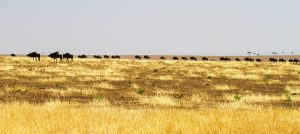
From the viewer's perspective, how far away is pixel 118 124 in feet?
36.1

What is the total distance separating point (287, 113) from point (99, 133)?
5924mm

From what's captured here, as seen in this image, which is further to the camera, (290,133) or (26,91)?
(26,91)

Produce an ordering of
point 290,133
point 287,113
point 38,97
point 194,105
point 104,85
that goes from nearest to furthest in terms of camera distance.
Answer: point 290,133
point 287,113
point 194,105
point 38,97
point 104,85

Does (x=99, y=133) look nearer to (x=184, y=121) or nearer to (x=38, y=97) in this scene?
(x=184, y=121)

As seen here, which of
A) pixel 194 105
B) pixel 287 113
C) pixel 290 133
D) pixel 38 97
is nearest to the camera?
pixel 290 133

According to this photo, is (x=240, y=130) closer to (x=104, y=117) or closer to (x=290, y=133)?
(x=290, y=133)

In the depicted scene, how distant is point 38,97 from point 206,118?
12071mm

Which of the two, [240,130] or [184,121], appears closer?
[240,130]

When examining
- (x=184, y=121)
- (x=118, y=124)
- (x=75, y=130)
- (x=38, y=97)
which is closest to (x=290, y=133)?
(x=184, y=121)

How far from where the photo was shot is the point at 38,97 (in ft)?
73.0

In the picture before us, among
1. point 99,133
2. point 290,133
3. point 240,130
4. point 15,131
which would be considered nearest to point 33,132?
point 15,131

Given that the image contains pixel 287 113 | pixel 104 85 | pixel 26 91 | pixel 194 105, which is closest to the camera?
pixel 287 113

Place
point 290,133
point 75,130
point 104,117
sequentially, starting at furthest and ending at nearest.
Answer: point 104,117 → point 75,130 → point 290,133

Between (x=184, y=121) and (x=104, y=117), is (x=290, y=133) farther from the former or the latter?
(x=104, y=117)
